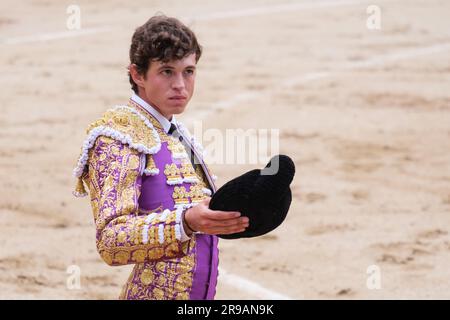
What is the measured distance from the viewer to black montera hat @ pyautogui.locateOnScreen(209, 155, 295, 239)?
2.52 m

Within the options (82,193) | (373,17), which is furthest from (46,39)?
(82,193)

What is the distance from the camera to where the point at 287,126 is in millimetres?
9609

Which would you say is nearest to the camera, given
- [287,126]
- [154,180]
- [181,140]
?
[154,180]

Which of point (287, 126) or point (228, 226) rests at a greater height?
point (228, 226)

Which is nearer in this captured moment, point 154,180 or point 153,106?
point 154,180

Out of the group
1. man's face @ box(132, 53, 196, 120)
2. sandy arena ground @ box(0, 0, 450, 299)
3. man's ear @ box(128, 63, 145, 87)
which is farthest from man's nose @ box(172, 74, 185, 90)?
sandy arena ground @ box(0, 0, 450, 299)

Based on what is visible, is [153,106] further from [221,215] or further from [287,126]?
[287,126]

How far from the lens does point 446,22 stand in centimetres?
1366

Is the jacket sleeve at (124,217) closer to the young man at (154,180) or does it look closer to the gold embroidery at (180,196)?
the young man at (154,180)

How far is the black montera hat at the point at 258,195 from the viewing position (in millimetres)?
2523

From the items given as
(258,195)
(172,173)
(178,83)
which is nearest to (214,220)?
(258,195)

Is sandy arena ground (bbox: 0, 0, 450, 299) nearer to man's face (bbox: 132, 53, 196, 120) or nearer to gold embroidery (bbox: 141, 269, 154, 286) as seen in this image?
gold embroidery (bbox: 141, 269, 154, 286)

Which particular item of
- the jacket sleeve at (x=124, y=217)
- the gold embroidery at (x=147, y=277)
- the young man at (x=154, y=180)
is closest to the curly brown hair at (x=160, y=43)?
the young man at (x=154, y=180)

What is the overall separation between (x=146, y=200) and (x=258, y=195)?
39cm
